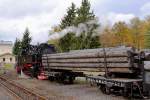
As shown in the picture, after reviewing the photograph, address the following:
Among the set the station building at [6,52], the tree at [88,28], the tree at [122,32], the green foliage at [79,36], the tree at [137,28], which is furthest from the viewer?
the station building at [6,52]

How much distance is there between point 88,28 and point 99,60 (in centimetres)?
1729

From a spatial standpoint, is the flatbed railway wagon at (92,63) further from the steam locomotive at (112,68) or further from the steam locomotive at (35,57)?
the steam locomotive at (35,57)

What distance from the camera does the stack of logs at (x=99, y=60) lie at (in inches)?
681

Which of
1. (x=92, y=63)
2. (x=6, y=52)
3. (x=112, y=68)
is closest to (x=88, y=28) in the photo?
(x=92, y=63)

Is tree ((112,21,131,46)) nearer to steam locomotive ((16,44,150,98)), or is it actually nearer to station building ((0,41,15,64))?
steam locomotive ((16,44,150,98))

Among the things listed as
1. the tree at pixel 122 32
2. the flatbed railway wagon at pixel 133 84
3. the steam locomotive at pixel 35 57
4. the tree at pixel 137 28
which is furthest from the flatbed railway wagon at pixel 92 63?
the tree at pixel 137 28

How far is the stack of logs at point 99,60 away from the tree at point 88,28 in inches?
485

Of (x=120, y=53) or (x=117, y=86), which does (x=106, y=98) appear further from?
(x=120, y=53)

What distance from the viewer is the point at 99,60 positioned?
64.3 ft

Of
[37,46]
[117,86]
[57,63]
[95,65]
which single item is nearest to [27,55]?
[37,46]

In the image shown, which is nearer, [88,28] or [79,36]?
[88,28]

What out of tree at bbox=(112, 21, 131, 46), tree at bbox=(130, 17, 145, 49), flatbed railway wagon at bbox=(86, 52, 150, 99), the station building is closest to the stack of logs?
flatbed railway wagon at bbox=(86, 52, 150, 99)

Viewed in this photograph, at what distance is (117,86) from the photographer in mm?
17953

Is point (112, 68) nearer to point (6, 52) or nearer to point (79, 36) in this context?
point (79, 36)
